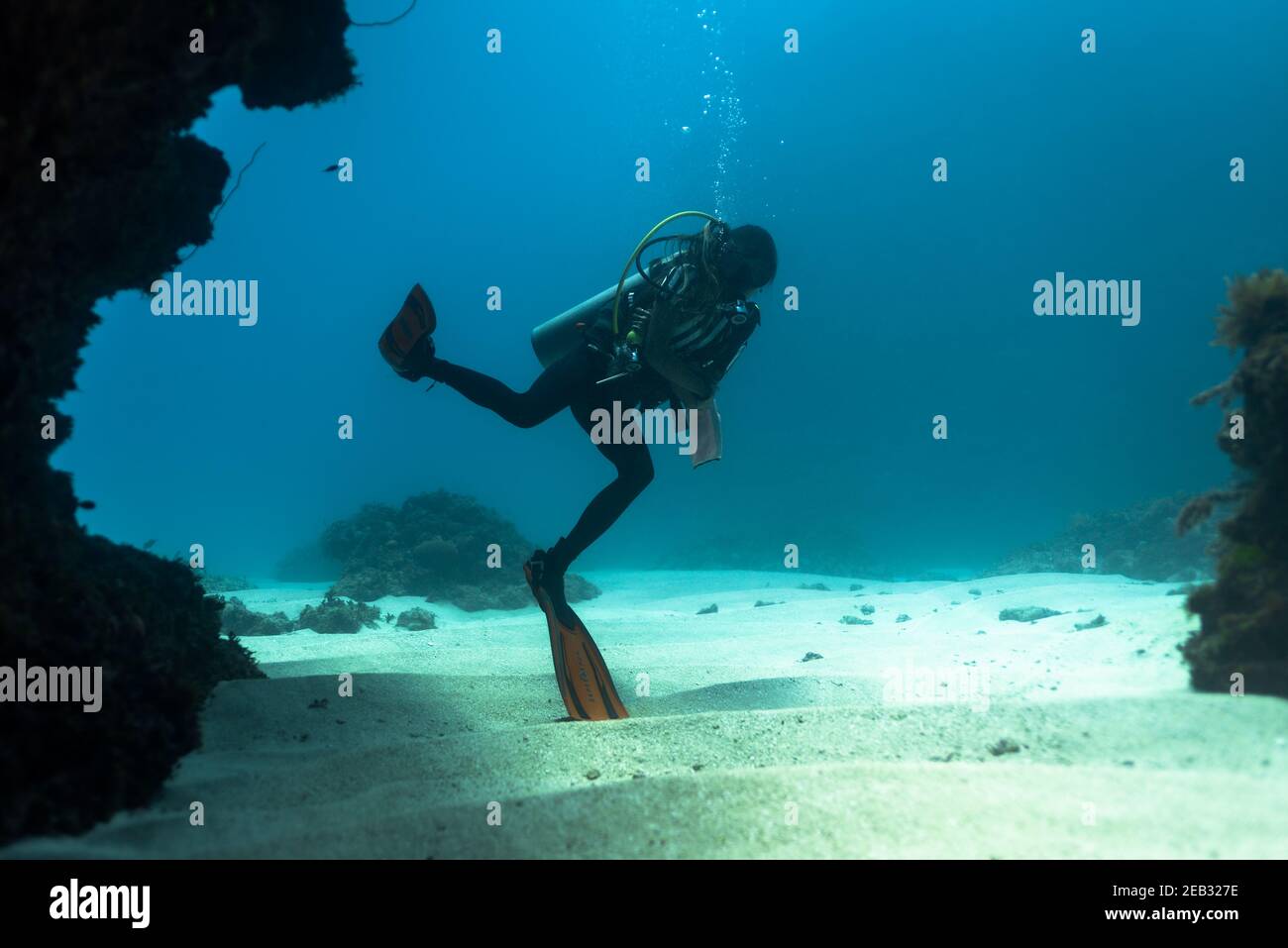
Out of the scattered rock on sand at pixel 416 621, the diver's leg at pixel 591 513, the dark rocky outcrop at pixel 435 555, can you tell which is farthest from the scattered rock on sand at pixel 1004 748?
the dark rocky outcrop at pixel 435 555

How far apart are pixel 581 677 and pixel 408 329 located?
9.26ft

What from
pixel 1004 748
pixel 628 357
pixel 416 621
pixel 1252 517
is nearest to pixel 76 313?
pixel 628 357

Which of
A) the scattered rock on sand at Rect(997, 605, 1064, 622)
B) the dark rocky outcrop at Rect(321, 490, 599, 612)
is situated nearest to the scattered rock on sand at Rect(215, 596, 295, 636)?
the dark rocky outcrop at Rect(321, 490, 599, 612)

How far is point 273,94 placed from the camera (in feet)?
13.5

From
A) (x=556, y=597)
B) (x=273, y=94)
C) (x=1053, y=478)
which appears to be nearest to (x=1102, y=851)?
(x=556, y=597)

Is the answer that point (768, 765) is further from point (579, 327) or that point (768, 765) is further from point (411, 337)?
point (411, 337)

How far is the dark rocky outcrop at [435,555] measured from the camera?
12609mm

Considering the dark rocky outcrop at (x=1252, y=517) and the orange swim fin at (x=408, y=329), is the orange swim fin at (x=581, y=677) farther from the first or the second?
the dark rocky outcrop at (x=1252, y=517)

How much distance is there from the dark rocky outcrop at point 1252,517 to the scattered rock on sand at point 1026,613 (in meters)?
3.67

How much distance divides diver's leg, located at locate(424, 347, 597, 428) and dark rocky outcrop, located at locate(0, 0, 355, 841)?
197 cm

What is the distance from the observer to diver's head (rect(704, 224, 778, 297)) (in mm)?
4766

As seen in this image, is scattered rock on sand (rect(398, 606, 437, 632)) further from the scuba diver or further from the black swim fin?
the black swim fin

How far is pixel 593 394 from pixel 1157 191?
3195 inches
